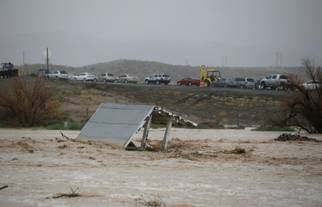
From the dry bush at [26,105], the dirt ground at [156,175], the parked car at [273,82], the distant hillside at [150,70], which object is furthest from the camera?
the distant hillside at [150,70]

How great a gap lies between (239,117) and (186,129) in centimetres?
1042

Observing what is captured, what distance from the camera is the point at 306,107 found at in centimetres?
4381

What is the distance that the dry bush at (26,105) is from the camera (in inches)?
1876

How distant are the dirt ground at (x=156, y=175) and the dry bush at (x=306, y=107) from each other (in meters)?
14.2

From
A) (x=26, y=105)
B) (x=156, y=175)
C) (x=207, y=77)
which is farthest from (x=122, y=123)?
(x=207, y=77)

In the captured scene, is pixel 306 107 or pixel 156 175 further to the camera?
pixel 306 107

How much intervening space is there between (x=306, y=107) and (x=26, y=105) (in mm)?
21028

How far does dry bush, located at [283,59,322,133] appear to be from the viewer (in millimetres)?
43750

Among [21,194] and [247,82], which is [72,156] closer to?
[21,194]

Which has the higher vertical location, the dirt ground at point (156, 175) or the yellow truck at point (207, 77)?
the yellow truck at point (207, 77)

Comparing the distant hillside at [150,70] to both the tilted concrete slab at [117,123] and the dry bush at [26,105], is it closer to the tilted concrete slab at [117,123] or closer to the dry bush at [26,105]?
the dry bush at [26,105]

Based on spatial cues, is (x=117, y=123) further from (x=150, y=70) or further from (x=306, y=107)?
(x=150, y=70)

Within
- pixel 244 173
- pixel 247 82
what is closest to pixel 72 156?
pixel 244 173

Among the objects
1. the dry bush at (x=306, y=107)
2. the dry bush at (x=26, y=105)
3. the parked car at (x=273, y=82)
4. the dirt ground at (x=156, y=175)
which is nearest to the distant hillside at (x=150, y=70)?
the parked car at (x=273, y=82)
